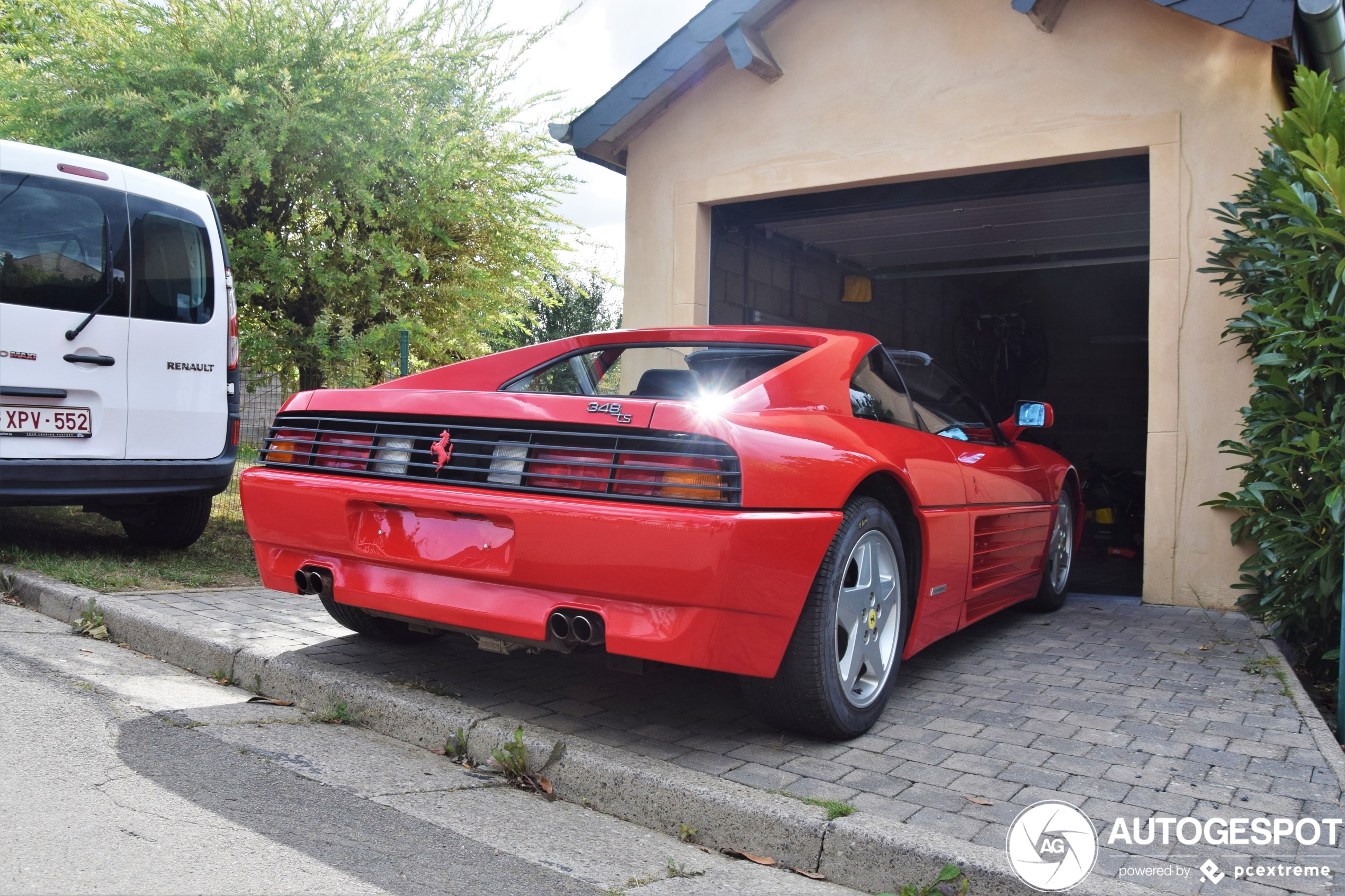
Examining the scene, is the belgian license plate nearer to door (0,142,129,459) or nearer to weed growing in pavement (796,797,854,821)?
door (0,142,129,459)

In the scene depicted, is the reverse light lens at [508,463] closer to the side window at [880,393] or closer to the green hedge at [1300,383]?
the side window at [880,393]

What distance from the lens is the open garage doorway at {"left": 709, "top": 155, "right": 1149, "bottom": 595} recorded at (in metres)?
7.85

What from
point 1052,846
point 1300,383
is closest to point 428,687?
point 1052,846

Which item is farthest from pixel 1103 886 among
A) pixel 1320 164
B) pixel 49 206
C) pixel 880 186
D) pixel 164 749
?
pixel 880 186

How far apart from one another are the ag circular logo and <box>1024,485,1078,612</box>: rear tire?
3.05 m

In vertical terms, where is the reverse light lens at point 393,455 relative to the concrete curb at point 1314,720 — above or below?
above

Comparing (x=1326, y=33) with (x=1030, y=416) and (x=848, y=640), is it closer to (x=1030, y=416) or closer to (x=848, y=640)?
(x=1030, y=416)

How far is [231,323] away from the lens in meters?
5.68

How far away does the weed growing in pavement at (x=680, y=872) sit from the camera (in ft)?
7.73

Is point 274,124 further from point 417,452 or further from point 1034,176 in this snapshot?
point 417,452

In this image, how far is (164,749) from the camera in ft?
9.55

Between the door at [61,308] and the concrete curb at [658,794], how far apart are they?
163 centimetres

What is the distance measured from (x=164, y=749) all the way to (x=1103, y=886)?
2.54 metres

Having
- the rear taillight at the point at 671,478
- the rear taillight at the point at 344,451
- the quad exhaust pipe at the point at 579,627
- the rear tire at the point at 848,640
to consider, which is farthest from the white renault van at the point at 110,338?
the rear tire at the point at 848,640
